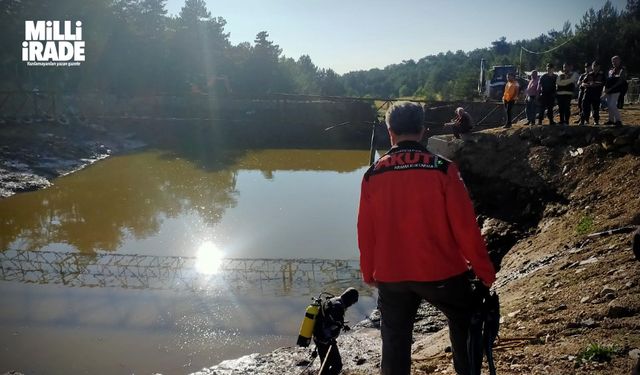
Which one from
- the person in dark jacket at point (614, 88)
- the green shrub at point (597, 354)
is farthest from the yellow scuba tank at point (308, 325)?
the person in dark jacket at point (614, 88)

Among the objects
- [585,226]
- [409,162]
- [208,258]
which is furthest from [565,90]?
[409,162]

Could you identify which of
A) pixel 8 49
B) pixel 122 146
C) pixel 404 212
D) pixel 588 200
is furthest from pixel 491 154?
pixel 8 49

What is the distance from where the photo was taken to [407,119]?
2.64m

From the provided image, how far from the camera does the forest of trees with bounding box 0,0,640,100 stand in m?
36.5

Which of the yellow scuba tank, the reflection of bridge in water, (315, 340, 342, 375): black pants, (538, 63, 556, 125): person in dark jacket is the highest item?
(538, 63, 556, 125): person in dark jacket

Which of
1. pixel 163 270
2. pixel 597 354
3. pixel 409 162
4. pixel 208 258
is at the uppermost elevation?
pixel 409 162

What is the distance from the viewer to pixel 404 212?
259 cm

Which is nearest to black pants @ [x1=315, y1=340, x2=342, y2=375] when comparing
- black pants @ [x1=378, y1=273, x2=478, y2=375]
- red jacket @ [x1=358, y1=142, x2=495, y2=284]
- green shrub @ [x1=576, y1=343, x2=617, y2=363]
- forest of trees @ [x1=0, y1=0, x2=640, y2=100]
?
black pants @ [x1=378, y1=273, x2=478, y2=375]

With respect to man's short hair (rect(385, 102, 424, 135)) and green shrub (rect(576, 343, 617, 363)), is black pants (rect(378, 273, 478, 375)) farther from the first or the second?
green shrub (rect(576, 343, 617, 363))

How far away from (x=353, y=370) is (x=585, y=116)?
27.1 ft

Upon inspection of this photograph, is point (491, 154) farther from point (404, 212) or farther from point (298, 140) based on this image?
point (298, 140)

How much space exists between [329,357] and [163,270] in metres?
9.01

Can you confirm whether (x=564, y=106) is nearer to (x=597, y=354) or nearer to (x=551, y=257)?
(x=551, y=257)

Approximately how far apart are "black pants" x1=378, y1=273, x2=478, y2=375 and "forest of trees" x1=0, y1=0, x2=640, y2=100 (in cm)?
3536
